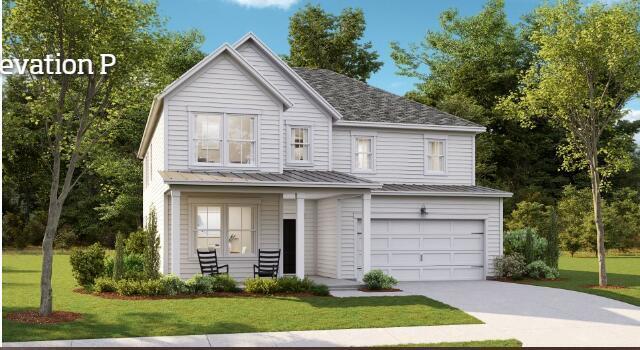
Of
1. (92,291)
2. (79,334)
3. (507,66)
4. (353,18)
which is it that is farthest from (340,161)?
(507,66)

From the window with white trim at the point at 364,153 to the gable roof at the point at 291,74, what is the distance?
5.76 ft

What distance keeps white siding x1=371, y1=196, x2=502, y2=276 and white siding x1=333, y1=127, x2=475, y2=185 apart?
5.11 feet

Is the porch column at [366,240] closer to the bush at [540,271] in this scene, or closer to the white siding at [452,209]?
the white siding at [452,209]

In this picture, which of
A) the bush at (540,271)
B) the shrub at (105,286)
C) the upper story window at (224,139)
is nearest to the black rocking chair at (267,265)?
the upper story window at (224,139)

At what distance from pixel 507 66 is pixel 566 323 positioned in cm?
4262

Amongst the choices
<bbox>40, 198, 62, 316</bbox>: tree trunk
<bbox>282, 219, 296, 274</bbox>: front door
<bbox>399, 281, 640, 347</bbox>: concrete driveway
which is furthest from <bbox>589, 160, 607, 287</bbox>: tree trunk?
<bbox>40, 198, 62, 316</bbox>: tree trunk

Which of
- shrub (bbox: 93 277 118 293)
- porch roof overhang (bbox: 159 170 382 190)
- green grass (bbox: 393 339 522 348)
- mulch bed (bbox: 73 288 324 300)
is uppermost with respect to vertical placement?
porch roof overhang (bbox: 159 170 382 190)

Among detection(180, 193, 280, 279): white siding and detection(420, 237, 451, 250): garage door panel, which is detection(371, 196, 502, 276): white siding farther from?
detection(180, 193, 280, 279): white siding

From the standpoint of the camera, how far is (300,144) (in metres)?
24.8

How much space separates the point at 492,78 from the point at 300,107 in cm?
3189

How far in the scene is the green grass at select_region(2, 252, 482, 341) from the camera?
13.4 metres

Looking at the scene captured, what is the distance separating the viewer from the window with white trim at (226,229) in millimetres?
22406

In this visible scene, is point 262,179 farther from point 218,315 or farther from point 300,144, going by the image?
point 218,315

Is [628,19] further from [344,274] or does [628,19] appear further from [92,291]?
[92,291]
